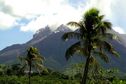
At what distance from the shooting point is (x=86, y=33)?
51125mm

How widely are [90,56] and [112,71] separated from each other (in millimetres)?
28075

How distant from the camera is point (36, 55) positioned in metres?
93.2

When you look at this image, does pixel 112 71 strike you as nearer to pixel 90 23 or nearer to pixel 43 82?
pixel 90 23

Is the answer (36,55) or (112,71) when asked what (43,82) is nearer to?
(36,55)

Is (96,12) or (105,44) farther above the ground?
(96,12)

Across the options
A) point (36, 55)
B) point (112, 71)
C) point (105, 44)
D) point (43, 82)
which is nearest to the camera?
point (105, 44)

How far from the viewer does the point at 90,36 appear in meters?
50.8

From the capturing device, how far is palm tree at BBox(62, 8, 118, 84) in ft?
165

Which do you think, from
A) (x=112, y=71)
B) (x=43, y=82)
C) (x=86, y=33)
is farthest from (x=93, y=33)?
(x=43, y=82)

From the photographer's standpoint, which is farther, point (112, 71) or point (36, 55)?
point (36, 55)

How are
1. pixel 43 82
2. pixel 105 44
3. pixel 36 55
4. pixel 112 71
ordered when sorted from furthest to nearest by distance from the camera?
pixel 43 82
pixel 36 55
pixel 112 71
pixel 105 44

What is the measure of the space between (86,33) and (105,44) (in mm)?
2929

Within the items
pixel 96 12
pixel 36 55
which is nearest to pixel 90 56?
pixel 96 12

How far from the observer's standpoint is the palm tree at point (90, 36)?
5031cm
